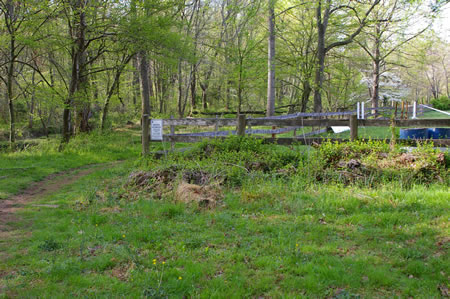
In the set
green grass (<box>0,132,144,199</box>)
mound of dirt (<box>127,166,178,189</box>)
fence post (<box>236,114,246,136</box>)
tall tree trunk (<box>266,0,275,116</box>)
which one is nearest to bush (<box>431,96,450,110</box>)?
tall tree trunk (<box>266,0,275,116</box>)

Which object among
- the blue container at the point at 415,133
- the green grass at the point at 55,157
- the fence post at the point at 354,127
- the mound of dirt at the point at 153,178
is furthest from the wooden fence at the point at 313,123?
the green grass at the point at 55,157

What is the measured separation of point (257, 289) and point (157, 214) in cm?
285

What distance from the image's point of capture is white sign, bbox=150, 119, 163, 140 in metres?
9.82

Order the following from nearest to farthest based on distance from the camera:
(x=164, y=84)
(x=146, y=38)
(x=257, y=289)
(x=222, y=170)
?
(x=257, y=289) → (x=222, y=170) → (x=146, y=38) → (x=164, y=84)

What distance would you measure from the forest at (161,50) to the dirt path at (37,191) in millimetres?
4746

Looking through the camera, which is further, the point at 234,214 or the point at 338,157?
the point at 338,157

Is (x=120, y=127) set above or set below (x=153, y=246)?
above

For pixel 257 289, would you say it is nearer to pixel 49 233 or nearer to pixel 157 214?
pixel 157 214

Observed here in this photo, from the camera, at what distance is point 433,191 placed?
5961mm

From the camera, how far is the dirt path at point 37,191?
6137 mm

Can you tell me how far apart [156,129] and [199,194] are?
3.94 metres

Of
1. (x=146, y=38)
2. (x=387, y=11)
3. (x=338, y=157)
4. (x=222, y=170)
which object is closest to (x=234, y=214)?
(x=222, y=170)

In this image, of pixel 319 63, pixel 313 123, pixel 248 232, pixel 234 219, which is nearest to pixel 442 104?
pixel 319 63

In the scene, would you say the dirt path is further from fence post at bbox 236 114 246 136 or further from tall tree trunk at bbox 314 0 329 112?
tall tree trunk at bbox 314 0 329 112
